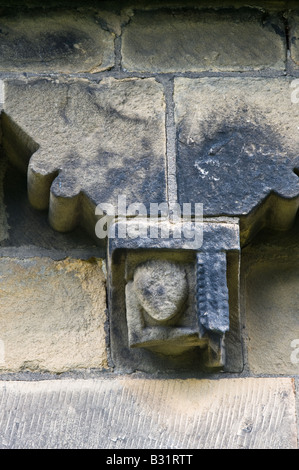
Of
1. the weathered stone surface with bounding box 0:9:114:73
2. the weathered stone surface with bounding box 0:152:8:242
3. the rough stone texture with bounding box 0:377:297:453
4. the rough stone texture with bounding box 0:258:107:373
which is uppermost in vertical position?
the weathered stone surface with bounding box 0:9:114:73

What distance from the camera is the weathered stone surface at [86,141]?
2557 millimetres

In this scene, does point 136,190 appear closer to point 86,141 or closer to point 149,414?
point 86,141

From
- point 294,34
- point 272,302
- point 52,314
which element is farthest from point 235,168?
point 52,314

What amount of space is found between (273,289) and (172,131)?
0.49 metres

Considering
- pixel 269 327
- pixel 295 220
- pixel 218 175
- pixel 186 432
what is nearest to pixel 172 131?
pixel 218 175

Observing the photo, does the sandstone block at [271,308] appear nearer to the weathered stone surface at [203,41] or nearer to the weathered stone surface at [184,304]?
the weathered stone surface at [184,304]

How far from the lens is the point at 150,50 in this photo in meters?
2.77

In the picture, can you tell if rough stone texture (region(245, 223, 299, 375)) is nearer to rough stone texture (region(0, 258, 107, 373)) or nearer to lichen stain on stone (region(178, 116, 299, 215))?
lichen stain on stone (region(178, 116, 299, 215))

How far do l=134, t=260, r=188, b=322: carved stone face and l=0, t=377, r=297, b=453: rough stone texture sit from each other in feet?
0.72

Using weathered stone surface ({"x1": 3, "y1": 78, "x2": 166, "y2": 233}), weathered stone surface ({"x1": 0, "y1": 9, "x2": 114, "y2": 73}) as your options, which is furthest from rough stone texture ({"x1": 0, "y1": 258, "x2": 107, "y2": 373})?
weathered stone surface ({"x1": 0, "y1": 9, "x2": 114, "y2": 73})

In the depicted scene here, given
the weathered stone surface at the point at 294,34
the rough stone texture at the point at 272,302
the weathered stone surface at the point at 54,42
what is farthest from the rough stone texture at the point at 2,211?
the weathered stone surface at the point at 294,34

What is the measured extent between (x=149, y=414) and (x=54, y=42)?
1.04 metres

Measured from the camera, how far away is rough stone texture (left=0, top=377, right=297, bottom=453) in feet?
8.08

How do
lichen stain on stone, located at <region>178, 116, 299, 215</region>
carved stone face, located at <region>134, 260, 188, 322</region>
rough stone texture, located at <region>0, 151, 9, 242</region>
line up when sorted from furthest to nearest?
rough stone texture, located at <region>0, 151, 9, 242</region> → lichen stain on stone, located at <region>178, 116, 299, 215</region> → carved stone face, located at <region>134, 260, 188, 322</region>
